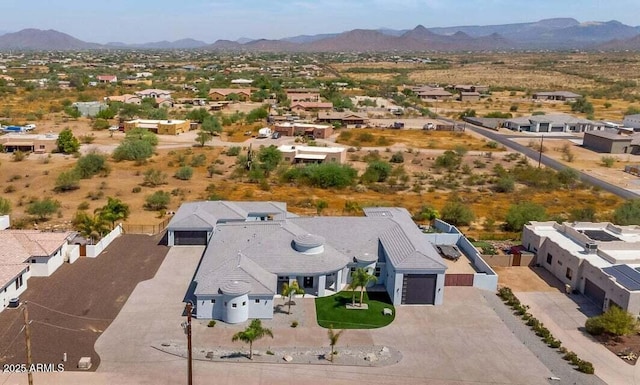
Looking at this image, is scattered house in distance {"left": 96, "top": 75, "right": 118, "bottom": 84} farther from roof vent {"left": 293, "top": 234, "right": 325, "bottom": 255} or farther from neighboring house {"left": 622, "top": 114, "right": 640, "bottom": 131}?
roof vent {"left": 293, "top": 234, "right": 325, "bottom": 255}

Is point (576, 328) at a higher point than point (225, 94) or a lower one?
lower

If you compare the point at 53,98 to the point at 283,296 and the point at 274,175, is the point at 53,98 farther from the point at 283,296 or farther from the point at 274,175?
the point at 283,296

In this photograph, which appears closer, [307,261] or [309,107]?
[307,261]

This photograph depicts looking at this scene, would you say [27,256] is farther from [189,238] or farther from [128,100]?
[128,100]

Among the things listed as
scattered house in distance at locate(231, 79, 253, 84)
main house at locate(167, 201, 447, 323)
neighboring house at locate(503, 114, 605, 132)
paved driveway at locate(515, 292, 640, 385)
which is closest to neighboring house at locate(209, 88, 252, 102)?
scattered house in distance at locate(231, 79, 253, 84)

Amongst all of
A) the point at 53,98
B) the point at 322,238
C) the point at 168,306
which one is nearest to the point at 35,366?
the point at 168,306

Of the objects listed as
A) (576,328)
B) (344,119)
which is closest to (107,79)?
(344,119)

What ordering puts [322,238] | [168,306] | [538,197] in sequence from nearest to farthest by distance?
[168,306] → [322,238] → [538,197]
